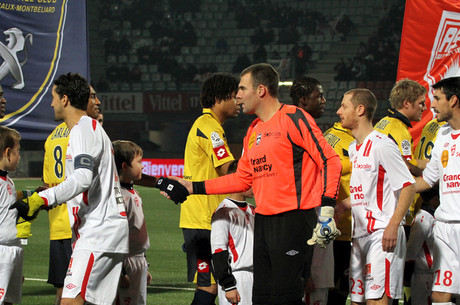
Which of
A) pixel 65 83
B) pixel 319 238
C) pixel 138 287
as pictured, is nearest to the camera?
pixel 319 238

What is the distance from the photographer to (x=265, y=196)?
4.46 meters

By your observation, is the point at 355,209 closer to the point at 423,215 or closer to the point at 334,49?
the point at 423,215

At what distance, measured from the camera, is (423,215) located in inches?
237

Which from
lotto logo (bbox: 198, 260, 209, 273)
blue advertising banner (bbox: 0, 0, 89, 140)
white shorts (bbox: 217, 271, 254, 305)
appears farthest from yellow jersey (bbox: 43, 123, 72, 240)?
white shorts (bbox: 217, 271, 254, 305)

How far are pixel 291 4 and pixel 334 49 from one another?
2.97 meters

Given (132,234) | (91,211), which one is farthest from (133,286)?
(91,211)

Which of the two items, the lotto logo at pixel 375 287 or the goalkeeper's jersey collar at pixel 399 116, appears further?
the goalkeeper's jersey collar at pixel 399 116

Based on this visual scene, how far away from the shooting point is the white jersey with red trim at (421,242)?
598 cm

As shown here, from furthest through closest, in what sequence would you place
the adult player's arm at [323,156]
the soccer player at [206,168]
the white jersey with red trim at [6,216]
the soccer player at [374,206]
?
the soccer player at [206,168] → the white jersey with red trim at [6,216] → the soccer player at [374,206] → the adult player's arm at [323,156]

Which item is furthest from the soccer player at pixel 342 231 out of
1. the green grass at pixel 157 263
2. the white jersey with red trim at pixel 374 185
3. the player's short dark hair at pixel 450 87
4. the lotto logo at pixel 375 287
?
the green grass at pixel 157 263

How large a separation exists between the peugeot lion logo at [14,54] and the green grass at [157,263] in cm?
258

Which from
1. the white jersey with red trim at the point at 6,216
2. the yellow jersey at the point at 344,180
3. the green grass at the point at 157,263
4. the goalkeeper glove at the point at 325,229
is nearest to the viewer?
the goalkeeper glove at the point at 325,229

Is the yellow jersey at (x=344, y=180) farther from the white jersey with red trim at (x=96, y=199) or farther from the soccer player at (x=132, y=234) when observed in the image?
the white jersey with red trim at (x=96, y=199)

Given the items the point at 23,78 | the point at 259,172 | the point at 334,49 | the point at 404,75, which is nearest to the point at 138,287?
the point at 259,172
